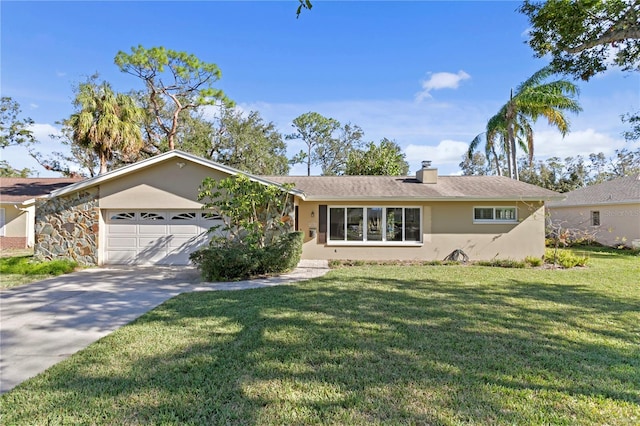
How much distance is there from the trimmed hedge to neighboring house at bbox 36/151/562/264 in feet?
7.05

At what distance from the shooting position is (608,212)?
63.7 ft

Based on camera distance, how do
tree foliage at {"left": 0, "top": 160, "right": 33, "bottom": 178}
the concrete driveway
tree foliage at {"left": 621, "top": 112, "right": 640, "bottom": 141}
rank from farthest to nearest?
1. tree foliage at {"left": 0, "top": 160, "right": 33, "bottom": 178}
2. tree foliage at {"left": 621, "top": 112, "right": 640, "bottom": 141}
3. the concrete driveway

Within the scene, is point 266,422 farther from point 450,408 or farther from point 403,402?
point 450,408

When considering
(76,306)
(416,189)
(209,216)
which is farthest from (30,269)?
(416,189)

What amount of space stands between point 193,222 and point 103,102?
28.2 feet

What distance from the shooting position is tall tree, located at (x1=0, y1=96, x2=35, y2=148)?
26016 millimetres

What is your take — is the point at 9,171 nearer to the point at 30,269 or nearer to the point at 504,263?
the point at 30,269

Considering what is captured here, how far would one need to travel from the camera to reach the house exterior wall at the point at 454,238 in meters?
13.1

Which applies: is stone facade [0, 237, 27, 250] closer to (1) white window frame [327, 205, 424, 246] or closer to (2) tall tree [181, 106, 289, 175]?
(2) tall tree [181, 106, 289, 175]

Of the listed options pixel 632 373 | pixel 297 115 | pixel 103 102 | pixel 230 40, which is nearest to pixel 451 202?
pixel 632 373

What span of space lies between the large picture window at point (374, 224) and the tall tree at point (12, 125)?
2885 centimetres

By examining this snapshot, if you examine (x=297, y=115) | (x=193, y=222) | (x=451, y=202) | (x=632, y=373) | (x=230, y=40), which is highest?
(x=297, y=115)

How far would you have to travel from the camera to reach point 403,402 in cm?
324

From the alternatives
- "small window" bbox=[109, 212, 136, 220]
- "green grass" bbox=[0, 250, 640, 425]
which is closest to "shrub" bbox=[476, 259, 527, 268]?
"green grass" bbox=[0, 250, 640, 425]
